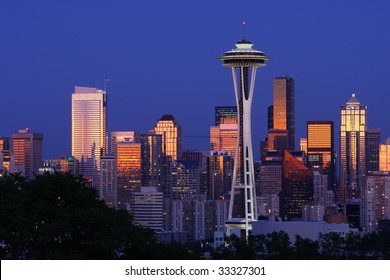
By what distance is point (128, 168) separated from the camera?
636 ft

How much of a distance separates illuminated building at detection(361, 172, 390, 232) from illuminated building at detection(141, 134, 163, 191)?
36.0m

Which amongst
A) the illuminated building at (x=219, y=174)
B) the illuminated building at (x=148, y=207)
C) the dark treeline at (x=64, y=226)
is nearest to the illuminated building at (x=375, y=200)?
the illuminated building at (x=219, y=174)

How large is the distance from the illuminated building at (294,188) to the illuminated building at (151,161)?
21663mm

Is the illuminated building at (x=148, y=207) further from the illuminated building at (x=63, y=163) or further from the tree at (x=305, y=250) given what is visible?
the tree at (x=305, y=250)

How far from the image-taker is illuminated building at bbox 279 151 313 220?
17788cm

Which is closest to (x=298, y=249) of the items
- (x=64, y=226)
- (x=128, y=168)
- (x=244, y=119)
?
(x=64, y=226)

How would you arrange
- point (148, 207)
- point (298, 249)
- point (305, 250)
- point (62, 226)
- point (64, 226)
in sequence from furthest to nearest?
point (148, 207) < point (298, 249) < point (305, 250) < point (64, 226) < point (62, 226)

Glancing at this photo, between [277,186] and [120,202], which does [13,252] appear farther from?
[277,186]

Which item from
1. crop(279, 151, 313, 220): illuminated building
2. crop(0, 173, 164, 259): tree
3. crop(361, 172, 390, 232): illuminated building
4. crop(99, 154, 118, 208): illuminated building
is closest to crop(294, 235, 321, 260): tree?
crop(0, 173, 164, 259): tree

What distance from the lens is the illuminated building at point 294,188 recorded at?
17788 cm

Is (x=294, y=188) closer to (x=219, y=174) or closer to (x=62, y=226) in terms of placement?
(x=219, y=174)

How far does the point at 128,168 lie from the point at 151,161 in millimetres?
4337

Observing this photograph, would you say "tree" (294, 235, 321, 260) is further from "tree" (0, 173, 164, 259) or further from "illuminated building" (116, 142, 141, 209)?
"illuminated building" (116, 142, 141, 209)
